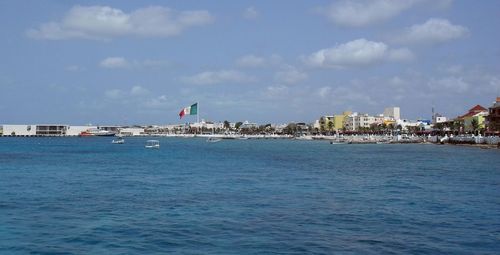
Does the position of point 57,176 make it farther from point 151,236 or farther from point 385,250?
point 385,250

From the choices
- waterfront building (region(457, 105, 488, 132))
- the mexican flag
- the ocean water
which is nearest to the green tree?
waterfront building (region(457, 105, 488, 132))

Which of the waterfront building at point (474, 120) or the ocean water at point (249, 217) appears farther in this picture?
the waterfront building at point (474, 120)

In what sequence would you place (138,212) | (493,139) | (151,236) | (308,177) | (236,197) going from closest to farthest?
1. (151,236)
2. (138,212)
3. (236,197)
4. (308,177)
5. (493,139)

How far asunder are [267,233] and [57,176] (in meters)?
27.4

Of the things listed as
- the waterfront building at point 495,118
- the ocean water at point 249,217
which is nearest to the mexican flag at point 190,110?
the waterfront building at point 495,118

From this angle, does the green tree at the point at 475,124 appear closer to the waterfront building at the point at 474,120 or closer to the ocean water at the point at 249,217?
the waterfront building at the point at 474,120

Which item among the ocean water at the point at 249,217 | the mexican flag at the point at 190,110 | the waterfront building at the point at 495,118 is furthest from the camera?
the mexican flag at the point at 190,110

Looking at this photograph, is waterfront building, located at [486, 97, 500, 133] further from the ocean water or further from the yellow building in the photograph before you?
the ocean water

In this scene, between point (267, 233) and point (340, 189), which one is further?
point (340, 189)

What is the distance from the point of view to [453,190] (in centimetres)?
3084

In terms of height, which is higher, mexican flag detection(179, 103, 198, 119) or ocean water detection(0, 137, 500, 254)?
mexican flag detection(179, 103, 198, 119)

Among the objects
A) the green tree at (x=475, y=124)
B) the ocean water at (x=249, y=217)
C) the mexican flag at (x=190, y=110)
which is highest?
the mexican flag at (x=190, y=110)

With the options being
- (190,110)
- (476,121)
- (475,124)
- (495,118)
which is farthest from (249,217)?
(476,121)

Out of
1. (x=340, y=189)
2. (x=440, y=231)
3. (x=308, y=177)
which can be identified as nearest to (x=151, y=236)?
(x=440, y=231)
